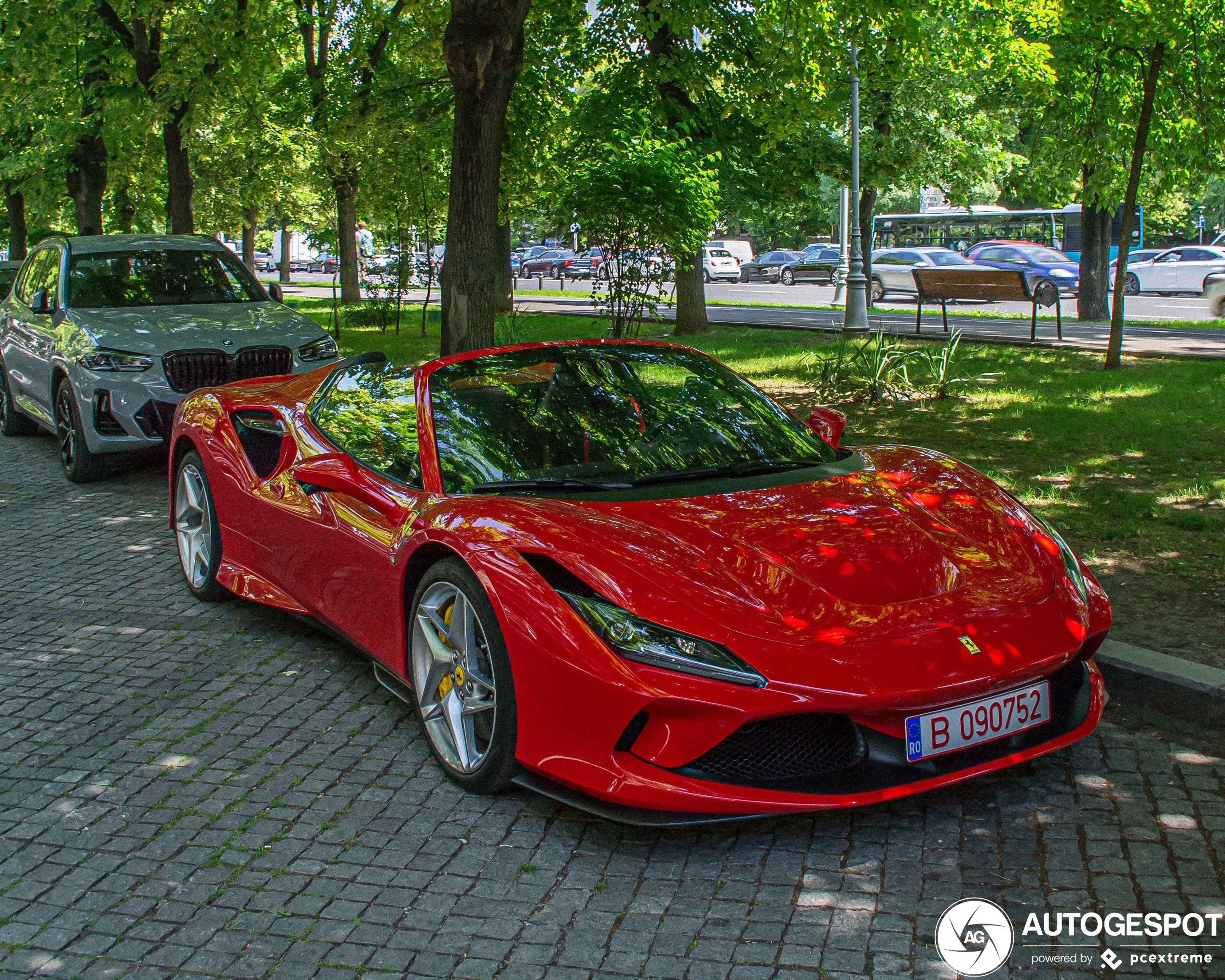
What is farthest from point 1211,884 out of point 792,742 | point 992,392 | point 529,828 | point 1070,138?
point 1070,138

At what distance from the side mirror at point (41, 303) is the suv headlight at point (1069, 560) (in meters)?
8.58

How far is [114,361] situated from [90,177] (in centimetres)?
1675

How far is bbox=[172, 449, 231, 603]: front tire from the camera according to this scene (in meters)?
5.84

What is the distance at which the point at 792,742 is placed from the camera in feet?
10.5

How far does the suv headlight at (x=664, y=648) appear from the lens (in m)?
3.13

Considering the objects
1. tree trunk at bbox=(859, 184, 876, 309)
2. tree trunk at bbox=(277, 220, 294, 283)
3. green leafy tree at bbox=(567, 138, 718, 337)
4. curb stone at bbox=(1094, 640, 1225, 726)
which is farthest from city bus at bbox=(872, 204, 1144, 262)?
curb stone at bbox=(1094, 640, 1225, 726)

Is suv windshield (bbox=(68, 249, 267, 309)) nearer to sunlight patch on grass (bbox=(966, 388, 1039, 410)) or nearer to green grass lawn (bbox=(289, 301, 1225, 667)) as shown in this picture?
green grass lawn (bbox=(289, 301, 1225, 667))

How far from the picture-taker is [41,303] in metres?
9.84

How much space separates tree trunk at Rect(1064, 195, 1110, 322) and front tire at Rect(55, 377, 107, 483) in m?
18.2

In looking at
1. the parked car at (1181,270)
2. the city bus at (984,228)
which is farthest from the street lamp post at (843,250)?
the parked car at (1181,270)

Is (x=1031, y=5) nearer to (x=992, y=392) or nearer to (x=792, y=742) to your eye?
(x=992, y=392)

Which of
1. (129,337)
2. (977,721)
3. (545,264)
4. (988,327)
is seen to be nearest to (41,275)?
(129,337)

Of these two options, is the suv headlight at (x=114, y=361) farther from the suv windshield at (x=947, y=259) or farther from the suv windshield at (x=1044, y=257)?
the suv windshield at (x=947, y=259)

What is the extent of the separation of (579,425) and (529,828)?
61.8 inches
